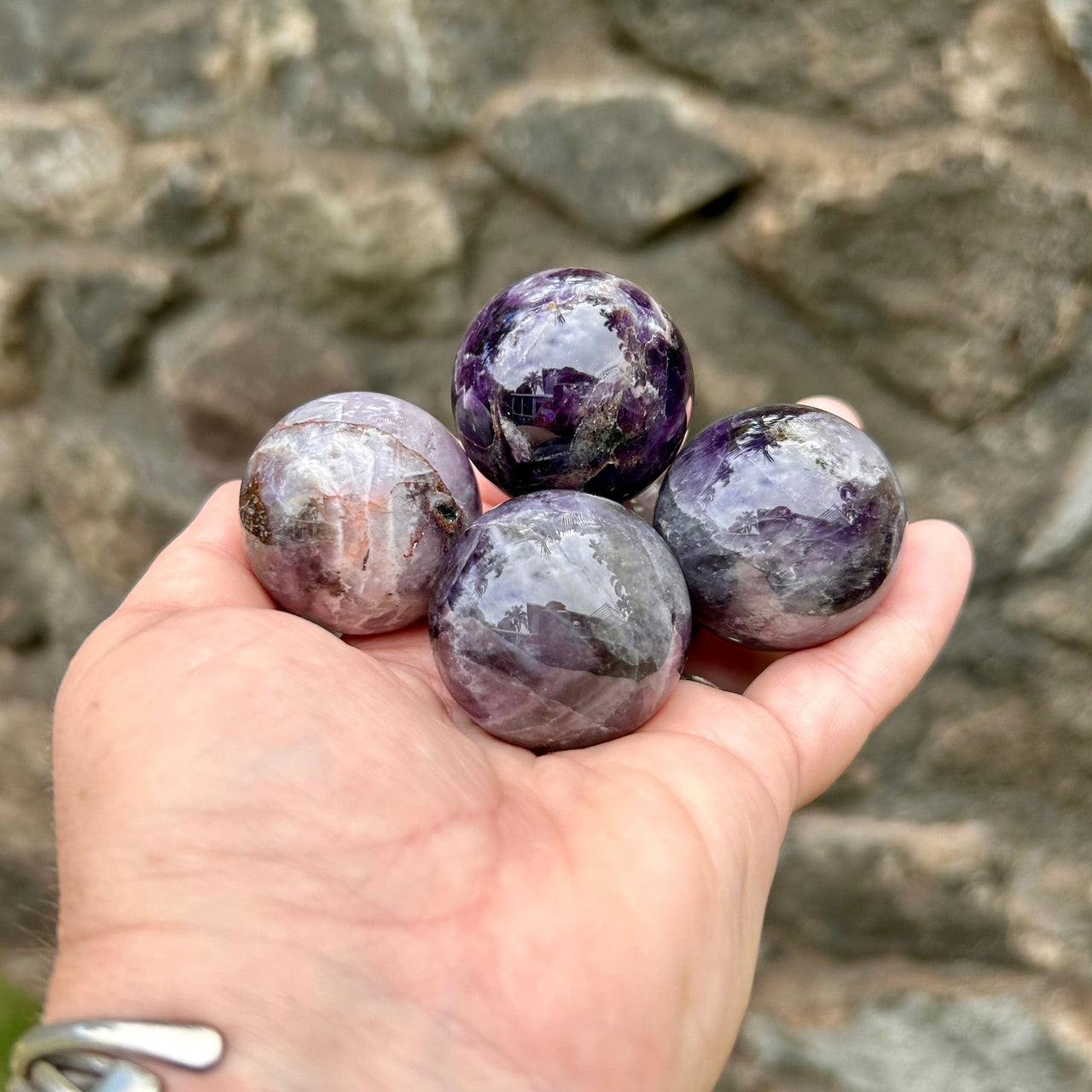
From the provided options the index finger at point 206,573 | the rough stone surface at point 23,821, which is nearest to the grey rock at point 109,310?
the index finger at point 206,573

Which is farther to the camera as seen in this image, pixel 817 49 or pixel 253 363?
pixel 253 363

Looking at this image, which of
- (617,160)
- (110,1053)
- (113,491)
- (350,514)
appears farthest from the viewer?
(113,491)

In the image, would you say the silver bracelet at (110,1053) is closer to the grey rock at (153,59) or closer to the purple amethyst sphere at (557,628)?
the purple amethyst sphere at (557,628)

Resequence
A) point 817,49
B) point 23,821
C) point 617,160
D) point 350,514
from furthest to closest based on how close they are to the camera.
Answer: point 23,821 < point 617,160 < point 817,49 < point 350,514

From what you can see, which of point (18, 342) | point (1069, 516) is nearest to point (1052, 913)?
point (1069, 516)

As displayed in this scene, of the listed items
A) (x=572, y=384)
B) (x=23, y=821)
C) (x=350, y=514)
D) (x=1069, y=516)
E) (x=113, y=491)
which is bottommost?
(x=23, y=821)

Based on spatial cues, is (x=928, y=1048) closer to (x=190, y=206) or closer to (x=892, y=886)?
(x=892, y=886)

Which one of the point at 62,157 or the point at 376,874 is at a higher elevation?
the point at 62,157

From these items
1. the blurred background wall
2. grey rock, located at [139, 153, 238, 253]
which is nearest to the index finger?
the blurred background wall
